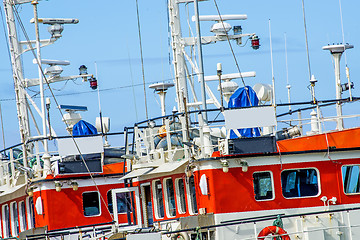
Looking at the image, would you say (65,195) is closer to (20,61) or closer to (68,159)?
(68,159)

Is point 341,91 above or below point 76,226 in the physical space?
above

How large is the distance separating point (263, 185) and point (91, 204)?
318 inches

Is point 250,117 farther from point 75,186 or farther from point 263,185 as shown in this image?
point 75,186

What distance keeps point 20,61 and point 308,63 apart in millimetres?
14367

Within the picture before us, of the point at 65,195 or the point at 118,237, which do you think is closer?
the point at 118,237

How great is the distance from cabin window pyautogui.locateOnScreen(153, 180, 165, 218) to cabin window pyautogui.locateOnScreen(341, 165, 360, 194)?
570 cm

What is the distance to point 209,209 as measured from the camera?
82.7 ft

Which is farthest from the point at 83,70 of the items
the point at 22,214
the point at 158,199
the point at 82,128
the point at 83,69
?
the point at 158,199

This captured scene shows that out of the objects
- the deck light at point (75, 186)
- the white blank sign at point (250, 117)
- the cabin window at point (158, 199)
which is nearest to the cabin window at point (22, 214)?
the deck light at point (75, 186)

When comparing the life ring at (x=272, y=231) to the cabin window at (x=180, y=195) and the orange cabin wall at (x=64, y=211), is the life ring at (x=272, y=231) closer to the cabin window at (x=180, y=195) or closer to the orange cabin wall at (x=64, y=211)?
the cabin window at (x=180, y=195)

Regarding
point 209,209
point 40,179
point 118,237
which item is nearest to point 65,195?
point 40,179

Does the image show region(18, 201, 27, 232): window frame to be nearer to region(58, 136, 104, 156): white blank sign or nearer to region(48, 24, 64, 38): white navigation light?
region(58, 136, 104, 156): white blank sign

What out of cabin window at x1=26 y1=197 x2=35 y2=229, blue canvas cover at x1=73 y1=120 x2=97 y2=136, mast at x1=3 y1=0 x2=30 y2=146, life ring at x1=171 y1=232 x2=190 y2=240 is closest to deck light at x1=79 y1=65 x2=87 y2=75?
mast at x1=3 y1=0 x2=30 y2=146

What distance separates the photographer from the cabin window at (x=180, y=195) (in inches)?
1054
